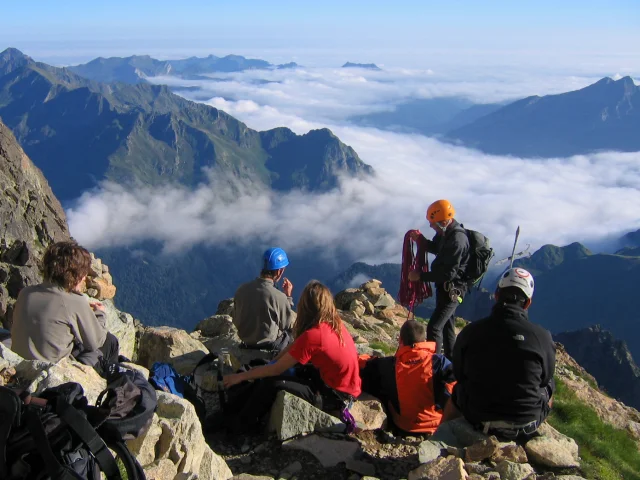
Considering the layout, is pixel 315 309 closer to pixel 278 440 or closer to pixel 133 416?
pixel 278 440

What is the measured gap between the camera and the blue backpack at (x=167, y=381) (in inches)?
362

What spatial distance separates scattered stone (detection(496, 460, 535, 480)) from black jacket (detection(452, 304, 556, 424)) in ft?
2.95

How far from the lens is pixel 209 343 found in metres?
15.3

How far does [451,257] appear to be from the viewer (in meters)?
12.3

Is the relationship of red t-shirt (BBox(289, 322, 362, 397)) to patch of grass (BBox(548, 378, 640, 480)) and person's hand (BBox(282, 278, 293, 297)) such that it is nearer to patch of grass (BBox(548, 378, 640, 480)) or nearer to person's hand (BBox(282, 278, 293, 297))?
person's hand (BBox(282, 278, 293, 297))

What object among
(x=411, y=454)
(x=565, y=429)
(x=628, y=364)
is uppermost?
(x=411, y=454)

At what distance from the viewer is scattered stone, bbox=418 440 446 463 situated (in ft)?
25.3

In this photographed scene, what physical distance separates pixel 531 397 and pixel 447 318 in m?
4.82

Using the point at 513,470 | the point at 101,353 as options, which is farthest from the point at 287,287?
the point at 513,470

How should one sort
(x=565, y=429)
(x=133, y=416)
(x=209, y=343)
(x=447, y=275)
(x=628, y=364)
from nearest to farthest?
(x=133, y=416) → (x=565, y=429) → (x=447, y=275) → (x=209, y=343) → (x=628, y=364)

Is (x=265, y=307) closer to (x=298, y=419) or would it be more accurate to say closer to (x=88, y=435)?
(x=298, y=419)

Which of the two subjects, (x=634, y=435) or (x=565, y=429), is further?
(x=634, y=435)

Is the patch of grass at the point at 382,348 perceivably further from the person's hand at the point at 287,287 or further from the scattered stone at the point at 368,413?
the scattered stone at the point at 368,413

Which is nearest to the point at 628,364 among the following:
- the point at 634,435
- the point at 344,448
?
the point at 634,435
